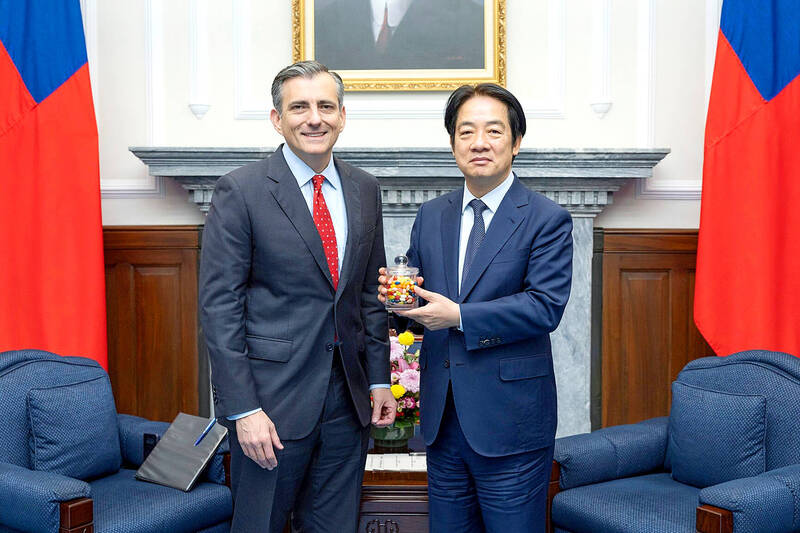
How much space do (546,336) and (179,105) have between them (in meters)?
2.37

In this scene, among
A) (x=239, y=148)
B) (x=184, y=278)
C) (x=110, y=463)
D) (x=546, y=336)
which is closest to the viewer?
(x=546, y=336)

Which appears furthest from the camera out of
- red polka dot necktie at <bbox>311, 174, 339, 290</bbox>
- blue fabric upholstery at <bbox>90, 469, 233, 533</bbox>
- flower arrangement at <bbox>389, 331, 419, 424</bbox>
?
flower arrangement at <bbox>389, 331, 419, 424</bbox>

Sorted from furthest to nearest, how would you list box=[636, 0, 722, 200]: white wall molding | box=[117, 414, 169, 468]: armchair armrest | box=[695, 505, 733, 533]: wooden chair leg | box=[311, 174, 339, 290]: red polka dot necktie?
box=[636, 0, 722, 200]: white wall molding → box=[117, 414, 169, 468]: armchair armrest → box=[695, 505, 733, 533]: wooden chair leg → box=[311, 174, 339, 290]: red polka dot necktie

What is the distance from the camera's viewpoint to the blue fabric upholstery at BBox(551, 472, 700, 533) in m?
2.34

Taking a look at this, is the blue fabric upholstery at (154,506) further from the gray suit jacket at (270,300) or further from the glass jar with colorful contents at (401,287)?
the glass jar with colorful contents at (401,287)

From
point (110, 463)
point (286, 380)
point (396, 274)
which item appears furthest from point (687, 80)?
point (110, 463)

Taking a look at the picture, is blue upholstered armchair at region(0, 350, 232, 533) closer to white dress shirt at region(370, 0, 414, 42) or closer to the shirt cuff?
the shirt cuff

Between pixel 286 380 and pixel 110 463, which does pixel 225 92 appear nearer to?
pixel 110 463

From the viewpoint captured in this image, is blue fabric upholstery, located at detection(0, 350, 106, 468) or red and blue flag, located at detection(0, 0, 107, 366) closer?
blue fabric upholstery, located at detection(0, 350, 106, 468)

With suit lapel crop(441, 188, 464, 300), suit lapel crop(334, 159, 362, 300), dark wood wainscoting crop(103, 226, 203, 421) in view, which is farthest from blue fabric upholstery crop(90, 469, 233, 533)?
suit lapel crop(441, 188, 464, 300)

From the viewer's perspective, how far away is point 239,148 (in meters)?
3.41

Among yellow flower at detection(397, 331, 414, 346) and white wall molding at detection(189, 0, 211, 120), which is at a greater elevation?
white wall molding at detection(189, 0, 211, 120)

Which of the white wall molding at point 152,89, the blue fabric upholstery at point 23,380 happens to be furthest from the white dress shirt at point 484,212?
the white wall molding at point 152,89

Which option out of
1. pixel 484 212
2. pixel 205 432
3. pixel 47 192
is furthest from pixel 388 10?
pixel 205 432
